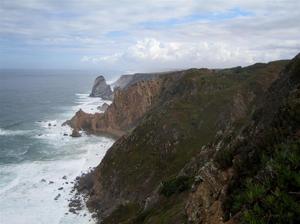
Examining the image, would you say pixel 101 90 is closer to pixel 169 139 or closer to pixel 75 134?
pixel 75 134

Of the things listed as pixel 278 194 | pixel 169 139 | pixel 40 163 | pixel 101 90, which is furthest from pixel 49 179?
pixel 101 90

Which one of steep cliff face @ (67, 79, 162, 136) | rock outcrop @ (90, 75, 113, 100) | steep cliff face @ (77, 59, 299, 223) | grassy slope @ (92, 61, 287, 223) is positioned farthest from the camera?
rock outcrop @ (90, 75, 113, 100)

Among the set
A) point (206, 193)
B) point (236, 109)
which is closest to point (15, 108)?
point (236, 109)

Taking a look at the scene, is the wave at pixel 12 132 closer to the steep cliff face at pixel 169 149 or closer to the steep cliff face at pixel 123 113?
the steep cliff face at pixel 123 113

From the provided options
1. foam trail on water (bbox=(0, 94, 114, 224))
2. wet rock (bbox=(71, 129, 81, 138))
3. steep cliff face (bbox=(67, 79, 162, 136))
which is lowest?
foam trail on water (bbox=(0, 94, 114, 224))

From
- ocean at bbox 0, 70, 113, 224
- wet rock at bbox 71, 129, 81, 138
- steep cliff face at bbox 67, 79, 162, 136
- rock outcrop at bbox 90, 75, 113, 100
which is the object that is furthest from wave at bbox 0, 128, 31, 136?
rock outcrop at bbox 90, 75, 113, 100

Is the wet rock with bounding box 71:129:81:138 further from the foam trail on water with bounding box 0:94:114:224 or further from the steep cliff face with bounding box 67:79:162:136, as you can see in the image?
the steep cliff face with bounding box 67:79:162:136

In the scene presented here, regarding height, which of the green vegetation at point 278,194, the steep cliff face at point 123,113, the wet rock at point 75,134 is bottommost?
the wet rock at point 75,134

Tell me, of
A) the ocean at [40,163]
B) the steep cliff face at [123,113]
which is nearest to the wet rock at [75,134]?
the ocean at [40,163]

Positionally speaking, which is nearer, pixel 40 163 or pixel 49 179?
pixel 49 179
